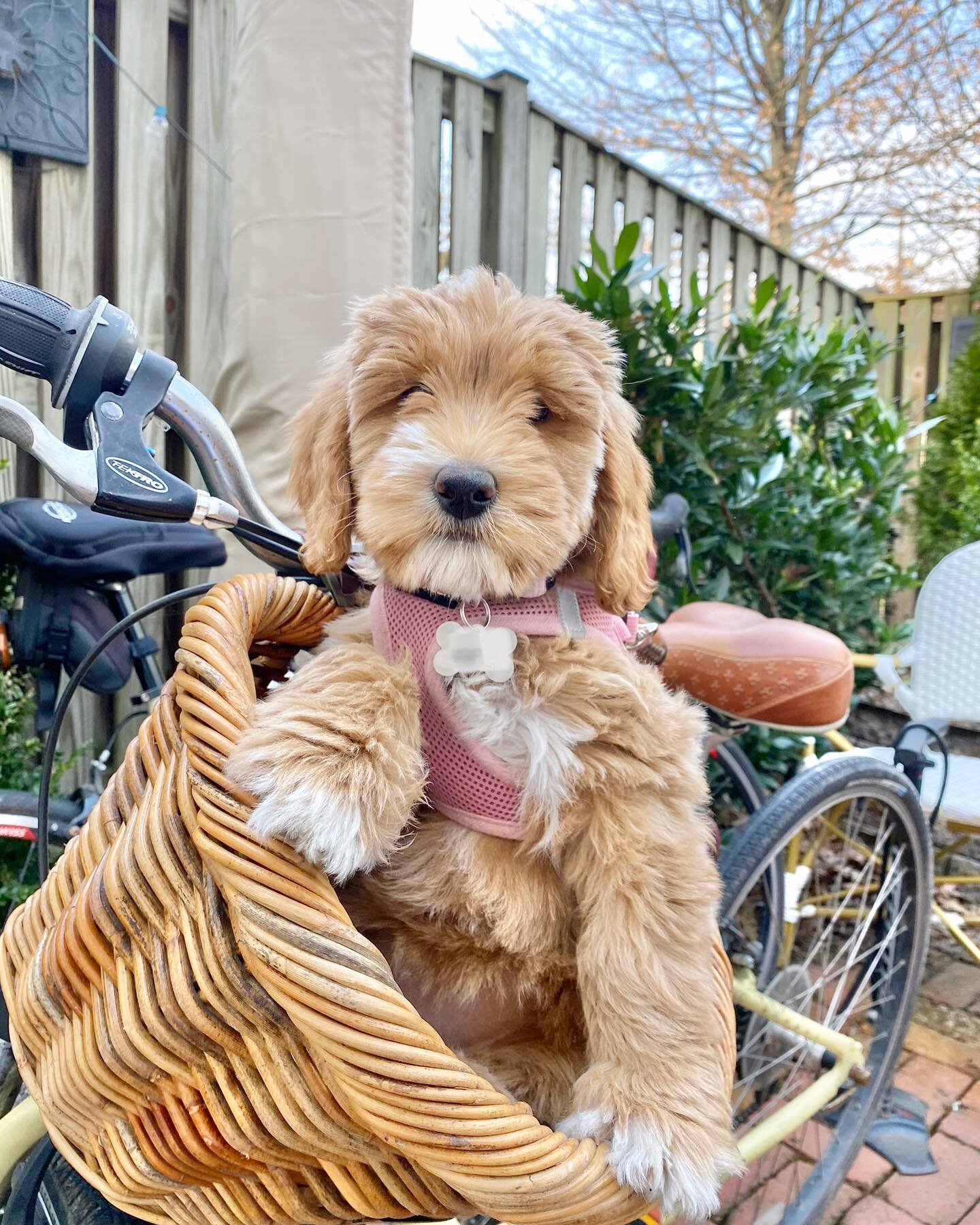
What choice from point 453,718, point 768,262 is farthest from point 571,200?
point 453,718

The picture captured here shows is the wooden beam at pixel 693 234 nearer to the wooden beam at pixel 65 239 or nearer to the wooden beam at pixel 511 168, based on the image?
the wooden beam at pixel 511 168

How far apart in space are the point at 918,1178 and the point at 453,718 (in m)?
2.37

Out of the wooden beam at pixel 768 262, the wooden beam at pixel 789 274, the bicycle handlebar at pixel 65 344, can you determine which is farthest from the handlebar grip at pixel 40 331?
the wooden beam at pixel 789 274

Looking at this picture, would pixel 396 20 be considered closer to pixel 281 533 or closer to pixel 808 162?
pixel 281 533

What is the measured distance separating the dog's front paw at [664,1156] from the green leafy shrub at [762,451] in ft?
7.62

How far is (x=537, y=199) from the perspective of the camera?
380 centimetres

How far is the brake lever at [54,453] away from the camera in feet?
3.53

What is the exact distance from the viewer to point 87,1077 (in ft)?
2.79

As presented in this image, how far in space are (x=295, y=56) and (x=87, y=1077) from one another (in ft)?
8.50

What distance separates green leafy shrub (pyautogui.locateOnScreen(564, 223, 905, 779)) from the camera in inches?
126

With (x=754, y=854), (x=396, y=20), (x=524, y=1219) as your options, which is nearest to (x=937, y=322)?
(x=396, y=20)

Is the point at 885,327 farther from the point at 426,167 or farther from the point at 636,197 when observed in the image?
the point at 426,167

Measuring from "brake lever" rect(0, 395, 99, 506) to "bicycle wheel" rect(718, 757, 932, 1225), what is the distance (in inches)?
64.3

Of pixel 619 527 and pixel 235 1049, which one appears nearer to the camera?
pixel 235 1049
